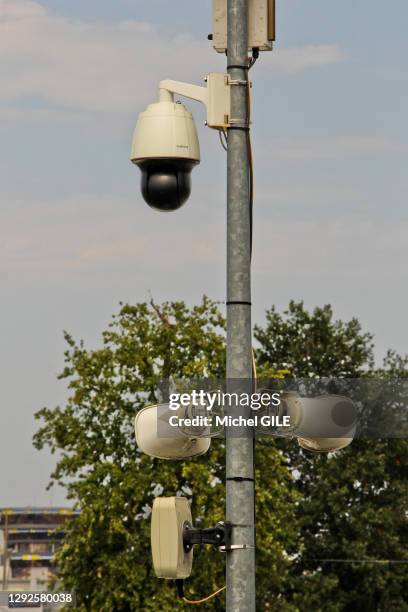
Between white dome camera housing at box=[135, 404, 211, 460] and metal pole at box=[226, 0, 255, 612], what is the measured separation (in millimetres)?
306

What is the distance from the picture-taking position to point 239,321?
7.13 metres

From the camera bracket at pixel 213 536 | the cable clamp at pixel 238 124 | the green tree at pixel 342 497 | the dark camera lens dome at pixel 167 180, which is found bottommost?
the camera bracket at pixel 213 536

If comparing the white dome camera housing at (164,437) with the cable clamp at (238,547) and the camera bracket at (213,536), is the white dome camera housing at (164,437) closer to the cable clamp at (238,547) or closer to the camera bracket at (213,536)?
the camera bracket at (213,536)

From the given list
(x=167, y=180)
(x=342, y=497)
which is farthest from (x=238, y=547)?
(x=342, y=497)

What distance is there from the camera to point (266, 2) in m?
7.29

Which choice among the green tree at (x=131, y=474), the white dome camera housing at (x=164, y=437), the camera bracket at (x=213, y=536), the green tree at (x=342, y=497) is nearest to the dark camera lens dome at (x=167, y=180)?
the white dome camera housing at (x=164, y=437)

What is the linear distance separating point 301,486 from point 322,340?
6876mm

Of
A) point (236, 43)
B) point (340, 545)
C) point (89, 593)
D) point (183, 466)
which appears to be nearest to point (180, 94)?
point (236, 43)

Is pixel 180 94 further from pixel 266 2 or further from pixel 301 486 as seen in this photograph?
pixel 301 486

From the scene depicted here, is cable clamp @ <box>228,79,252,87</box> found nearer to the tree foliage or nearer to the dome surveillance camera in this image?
the dome surveillance camera

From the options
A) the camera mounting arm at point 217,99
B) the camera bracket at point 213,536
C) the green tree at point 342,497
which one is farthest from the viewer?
the green tree at point 342,497

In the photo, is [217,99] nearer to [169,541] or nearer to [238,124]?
[238,124]

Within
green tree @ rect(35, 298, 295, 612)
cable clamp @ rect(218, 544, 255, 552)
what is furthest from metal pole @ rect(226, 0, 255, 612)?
green tree @ rect(35, 298, 295, 612)

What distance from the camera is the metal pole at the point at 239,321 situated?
704 centimetres
